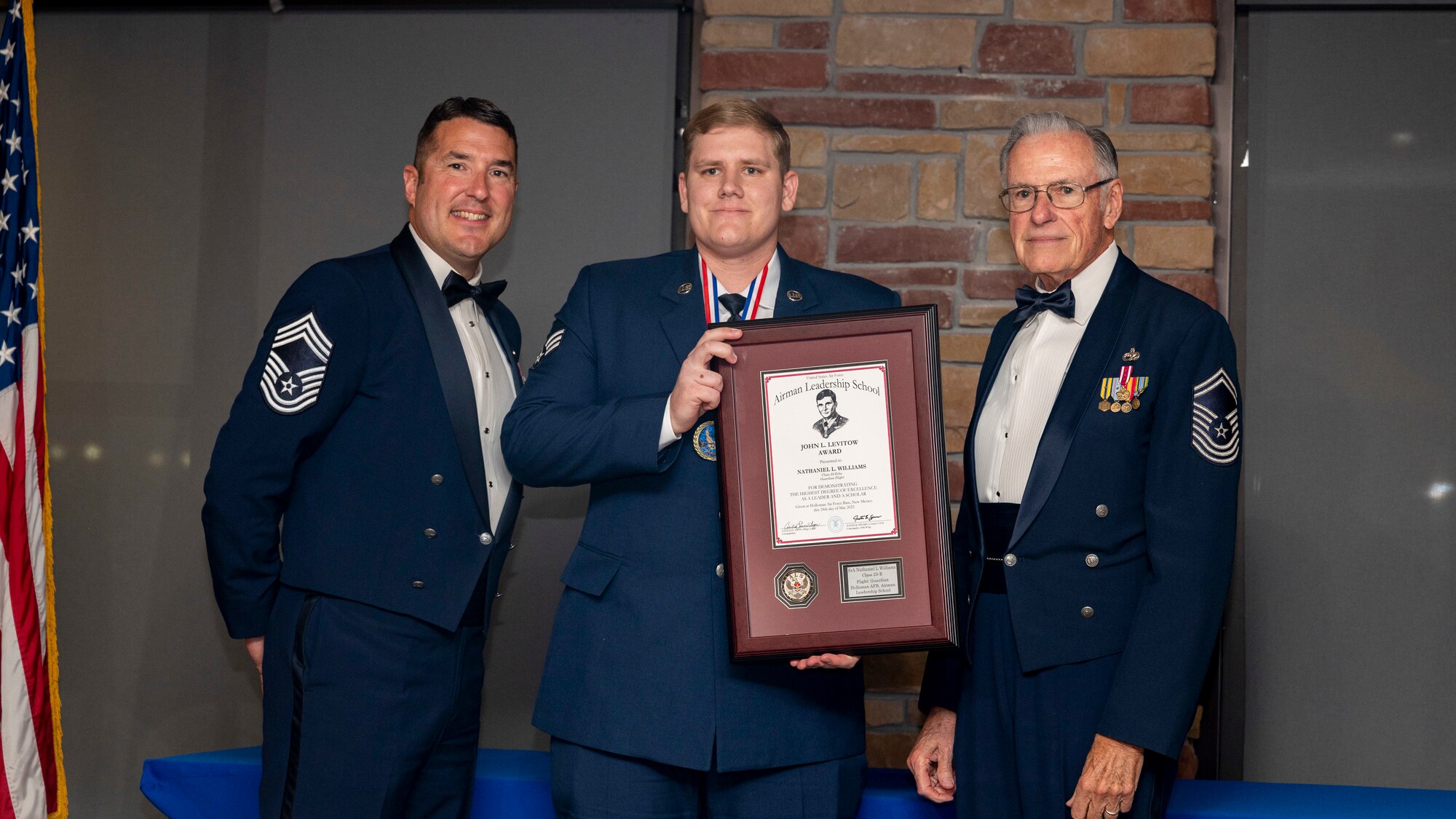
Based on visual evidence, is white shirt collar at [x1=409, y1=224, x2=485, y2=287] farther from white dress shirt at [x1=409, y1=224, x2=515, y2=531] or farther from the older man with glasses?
the older man with glasses

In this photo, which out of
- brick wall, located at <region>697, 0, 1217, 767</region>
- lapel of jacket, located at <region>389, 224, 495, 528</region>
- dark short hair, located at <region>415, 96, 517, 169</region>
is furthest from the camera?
brick wall, located at <region>697, 0, 1217, 767</region>

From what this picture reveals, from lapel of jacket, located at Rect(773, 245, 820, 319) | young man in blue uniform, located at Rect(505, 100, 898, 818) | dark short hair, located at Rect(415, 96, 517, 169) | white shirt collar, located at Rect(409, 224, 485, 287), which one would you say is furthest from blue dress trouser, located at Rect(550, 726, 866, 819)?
dark short hair, located at Rect(415, 96, 517, 169)

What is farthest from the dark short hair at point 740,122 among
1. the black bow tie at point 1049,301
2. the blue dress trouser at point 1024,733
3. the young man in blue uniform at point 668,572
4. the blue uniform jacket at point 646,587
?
the blue dress trouser at point 1024,733

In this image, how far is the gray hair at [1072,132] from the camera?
210 centimetres

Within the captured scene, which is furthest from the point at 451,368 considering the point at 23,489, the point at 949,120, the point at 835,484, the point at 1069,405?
the point at 949,120

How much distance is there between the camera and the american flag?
2.55 meters

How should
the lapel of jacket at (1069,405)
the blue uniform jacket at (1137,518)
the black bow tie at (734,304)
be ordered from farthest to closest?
1. the black bow tie at (734,304)
2. the lapel of jacket at (1069,405)
3. the blue uniform jacket at (1137,518)

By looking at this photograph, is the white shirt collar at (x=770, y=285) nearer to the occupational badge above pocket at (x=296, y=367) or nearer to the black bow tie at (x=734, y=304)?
the black bow tie at (x=734, y=304)

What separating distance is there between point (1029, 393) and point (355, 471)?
133 cm

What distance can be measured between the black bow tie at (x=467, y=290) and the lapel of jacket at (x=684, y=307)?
0.49m

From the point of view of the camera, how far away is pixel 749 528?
6.32 ft

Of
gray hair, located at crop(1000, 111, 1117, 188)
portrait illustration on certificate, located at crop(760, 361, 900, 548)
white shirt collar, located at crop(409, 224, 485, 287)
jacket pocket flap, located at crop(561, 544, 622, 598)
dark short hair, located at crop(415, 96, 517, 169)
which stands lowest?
jacket pocket flap, located at crop(561, 544, 622, 598)

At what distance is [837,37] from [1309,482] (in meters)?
1.77

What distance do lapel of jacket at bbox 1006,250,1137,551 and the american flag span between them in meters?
2.13
